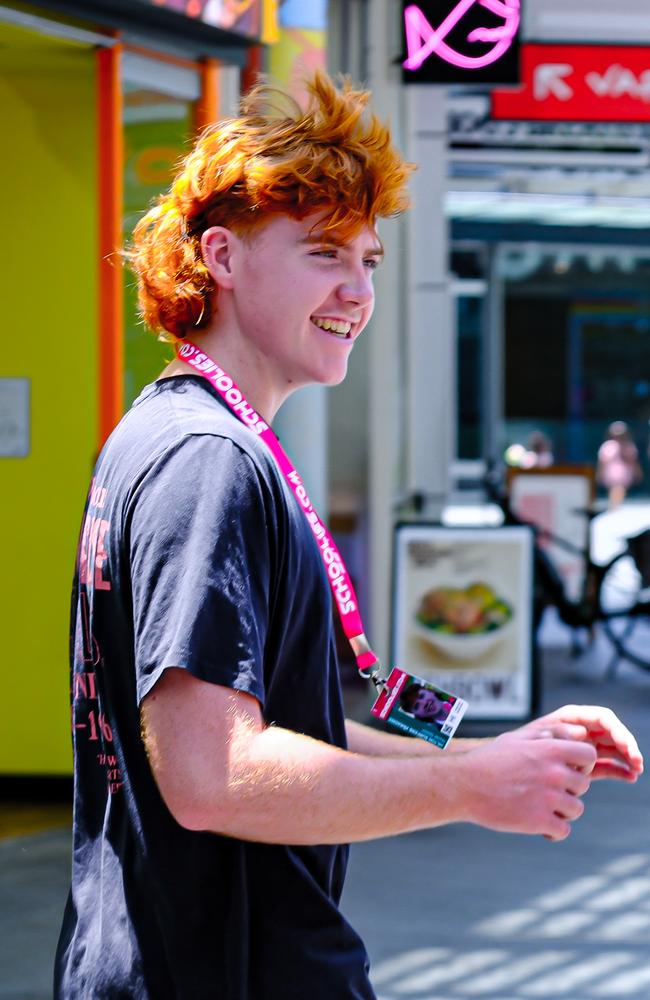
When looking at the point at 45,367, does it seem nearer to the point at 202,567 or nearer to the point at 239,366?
the point at 239,366

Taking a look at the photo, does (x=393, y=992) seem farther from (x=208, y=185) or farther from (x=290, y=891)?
(x=208, y=185)

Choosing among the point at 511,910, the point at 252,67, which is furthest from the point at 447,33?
the point at 511,910

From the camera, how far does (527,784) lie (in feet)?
4.67

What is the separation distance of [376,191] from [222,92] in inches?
180

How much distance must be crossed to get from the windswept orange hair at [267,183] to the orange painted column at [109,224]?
3.87 meters

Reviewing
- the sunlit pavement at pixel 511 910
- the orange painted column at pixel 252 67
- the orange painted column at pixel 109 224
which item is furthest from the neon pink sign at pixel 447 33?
the sunlit pavement at pixel 511 910

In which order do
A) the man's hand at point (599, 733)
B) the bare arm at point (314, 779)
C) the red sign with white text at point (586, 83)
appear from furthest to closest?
the red sign with white text at point (586, 83) < the man's hand at point (599, 733) < the bare arm at point (314, 779)

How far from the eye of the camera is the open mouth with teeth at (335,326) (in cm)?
166

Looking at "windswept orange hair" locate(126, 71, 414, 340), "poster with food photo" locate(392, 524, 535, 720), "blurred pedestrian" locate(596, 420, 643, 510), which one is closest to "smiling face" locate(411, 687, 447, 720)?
"windswept orange hair" locate(126, 71, 414, 340)

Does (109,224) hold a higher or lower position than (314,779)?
higher

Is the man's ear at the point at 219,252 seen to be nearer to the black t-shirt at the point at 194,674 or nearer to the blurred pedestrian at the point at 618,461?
the black t-shirt at the point at 194,674

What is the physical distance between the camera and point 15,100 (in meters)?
5.63

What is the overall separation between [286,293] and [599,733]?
590 mm

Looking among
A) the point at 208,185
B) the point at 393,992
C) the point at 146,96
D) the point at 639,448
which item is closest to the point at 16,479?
the point at 146,96
